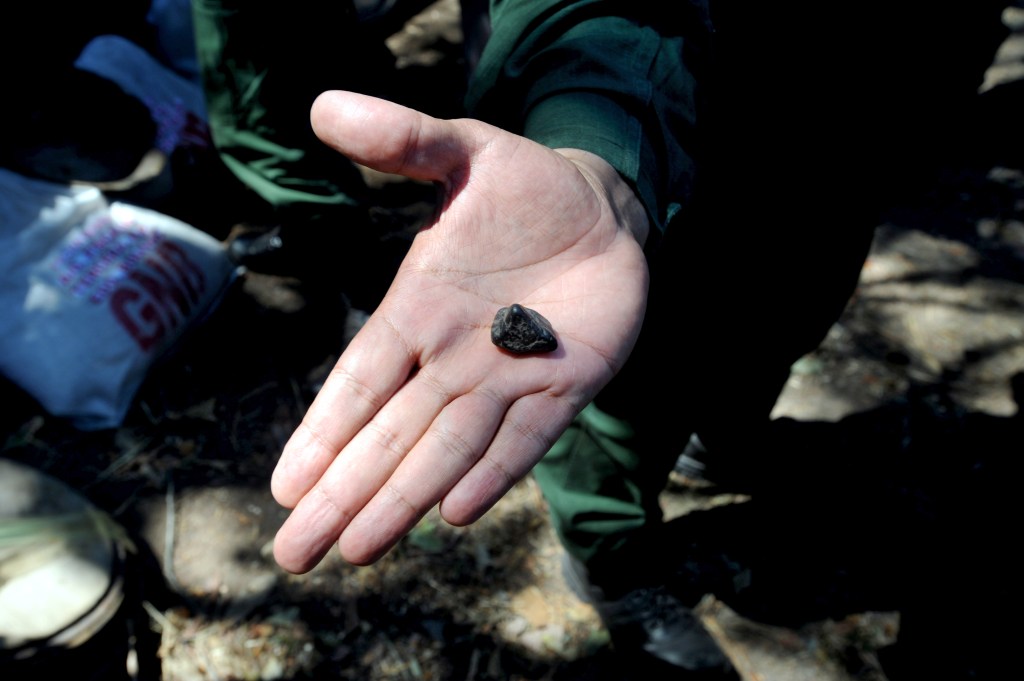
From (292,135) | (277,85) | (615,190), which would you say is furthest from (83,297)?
(615,190)

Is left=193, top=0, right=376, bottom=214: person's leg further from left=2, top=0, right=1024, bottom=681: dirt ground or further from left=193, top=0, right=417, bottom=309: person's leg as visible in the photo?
left=2, top=0, right=1024, bottom=681: dirt ground

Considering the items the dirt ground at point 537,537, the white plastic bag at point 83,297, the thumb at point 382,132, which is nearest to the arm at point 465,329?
the thumb at point 382,132

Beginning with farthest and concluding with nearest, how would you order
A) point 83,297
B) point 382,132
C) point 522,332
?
point 83,297
point 522,332
point 382,132

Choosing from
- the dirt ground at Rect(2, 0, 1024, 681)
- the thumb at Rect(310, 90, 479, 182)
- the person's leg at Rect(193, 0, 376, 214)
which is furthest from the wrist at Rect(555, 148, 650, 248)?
the person's leg at Rect(193, 0, 376, 214)

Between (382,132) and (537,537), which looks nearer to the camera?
(382,132)

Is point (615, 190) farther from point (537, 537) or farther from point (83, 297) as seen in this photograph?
point (83, 297)

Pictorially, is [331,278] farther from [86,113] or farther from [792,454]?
[792,454]
